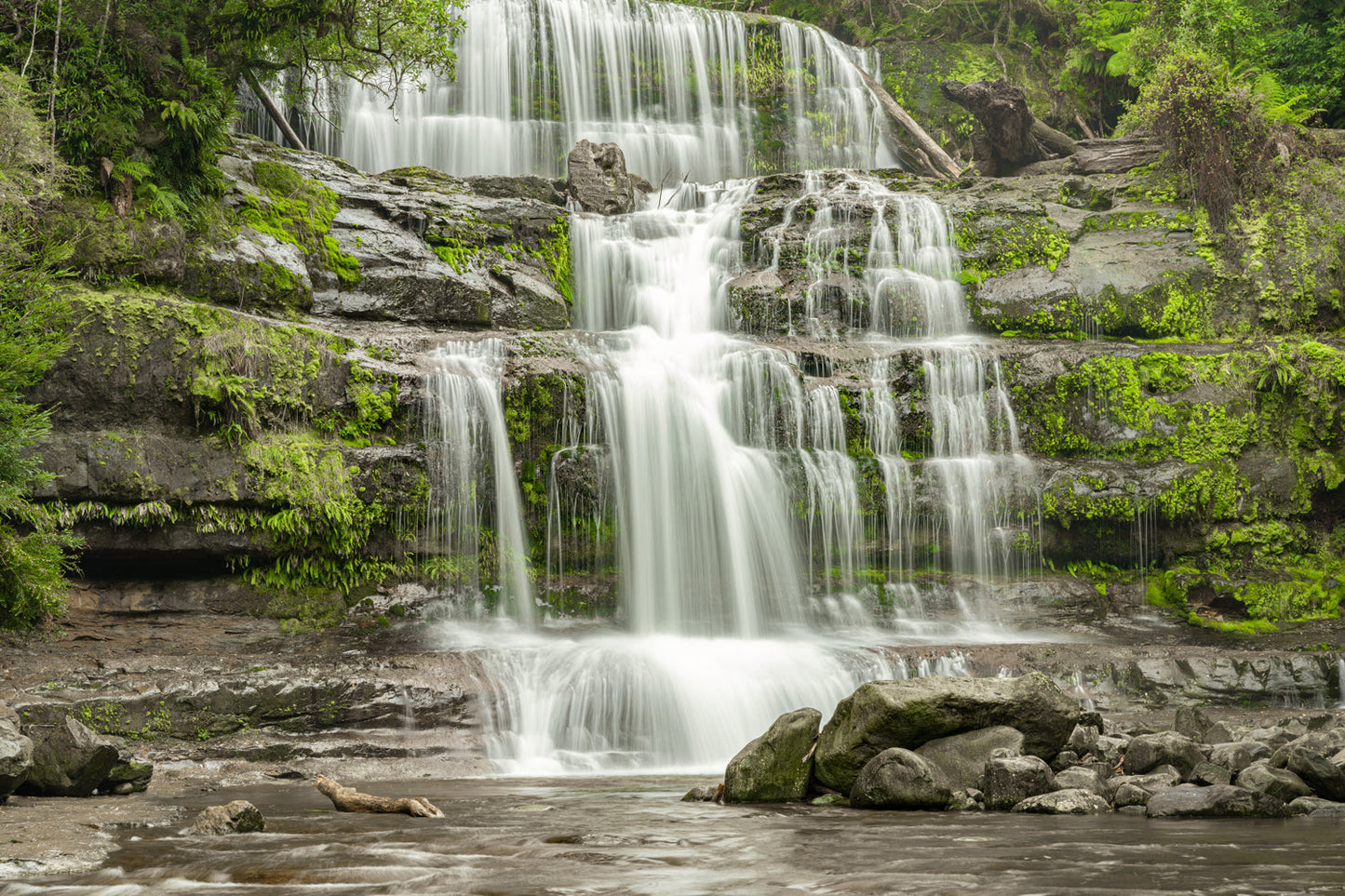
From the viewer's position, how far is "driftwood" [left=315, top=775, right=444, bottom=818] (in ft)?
21.1

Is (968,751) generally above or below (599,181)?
below

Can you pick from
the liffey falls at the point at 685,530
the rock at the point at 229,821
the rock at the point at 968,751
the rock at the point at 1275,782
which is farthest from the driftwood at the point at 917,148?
the rock at the point at 229,821

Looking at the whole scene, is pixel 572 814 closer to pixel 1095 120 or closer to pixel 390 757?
pixel 390 757

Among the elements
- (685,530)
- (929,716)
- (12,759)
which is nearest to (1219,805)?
(929,716)

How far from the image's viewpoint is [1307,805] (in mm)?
6262

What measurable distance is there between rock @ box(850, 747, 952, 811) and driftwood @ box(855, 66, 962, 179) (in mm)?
19894

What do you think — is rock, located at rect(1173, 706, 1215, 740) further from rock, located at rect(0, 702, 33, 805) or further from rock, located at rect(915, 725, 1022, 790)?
rock, located at rect(0, 702, 33, 805)

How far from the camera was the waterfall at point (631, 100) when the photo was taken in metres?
22.2

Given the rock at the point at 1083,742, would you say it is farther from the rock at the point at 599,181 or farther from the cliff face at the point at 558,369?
the rock at the point at 599,181

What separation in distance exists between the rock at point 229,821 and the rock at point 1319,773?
6.69 metres

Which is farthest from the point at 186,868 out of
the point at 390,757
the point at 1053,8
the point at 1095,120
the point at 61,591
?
the point at 1053,8

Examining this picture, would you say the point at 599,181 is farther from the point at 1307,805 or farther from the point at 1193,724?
the point at 1307,805

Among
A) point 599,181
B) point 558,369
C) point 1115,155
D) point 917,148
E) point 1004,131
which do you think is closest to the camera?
point 558,369

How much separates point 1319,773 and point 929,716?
250 centimetres
